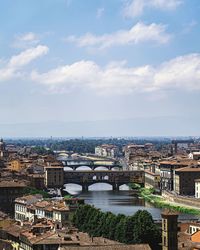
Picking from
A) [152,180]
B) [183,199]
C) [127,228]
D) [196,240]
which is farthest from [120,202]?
[196,240]

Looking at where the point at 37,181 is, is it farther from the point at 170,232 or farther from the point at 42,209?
the point at 170,232

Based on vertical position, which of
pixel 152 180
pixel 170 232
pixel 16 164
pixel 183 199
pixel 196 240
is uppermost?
pixel 16 164

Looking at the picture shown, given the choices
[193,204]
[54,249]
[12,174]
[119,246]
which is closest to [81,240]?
[54,249]

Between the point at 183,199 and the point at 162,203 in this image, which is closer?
the point at 162,203

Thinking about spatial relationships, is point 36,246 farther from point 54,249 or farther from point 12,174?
point 12,174

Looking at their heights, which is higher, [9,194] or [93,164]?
[93,164]

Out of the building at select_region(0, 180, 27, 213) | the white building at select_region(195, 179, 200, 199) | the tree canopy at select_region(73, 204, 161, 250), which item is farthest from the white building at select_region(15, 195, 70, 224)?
the white building at select_region(195, 179, 200, 199)

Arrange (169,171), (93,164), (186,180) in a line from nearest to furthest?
1. (186,180)
2. (169,171)
3. (93,164)
